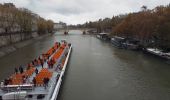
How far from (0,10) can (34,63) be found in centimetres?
3885

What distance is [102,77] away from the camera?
33031mm

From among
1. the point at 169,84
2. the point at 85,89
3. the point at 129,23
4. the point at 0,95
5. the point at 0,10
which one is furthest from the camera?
the point at 129,23

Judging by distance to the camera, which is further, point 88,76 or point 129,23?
point 129,23

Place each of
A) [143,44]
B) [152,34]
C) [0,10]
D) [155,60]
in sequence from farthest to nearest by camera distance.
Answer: [0,10] → [143,44] → [152,34] → [155,60]

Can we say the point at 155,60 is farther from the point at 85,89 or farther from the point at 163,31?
the point at 85,89

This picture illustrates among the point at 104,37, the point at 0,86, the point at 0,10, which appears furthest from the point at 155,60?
the point at 104,37

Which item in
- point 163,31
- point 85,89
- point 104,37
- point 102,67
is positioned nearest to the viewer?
point 85,89

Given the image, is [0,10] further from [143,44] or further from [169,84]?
[169,84]

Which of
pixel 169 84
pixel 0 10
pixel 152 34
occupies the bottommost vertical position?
pixel 169 84

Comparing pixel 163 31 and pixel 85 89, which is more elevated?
pixel 163 31

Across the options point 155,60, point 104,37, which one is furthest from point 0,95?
point 104,37

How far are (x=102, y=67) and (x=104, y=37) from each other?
213ft

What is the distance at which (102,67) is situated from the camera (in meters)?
39.9

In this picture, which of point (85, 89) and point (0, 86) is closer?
point (0, 86)
